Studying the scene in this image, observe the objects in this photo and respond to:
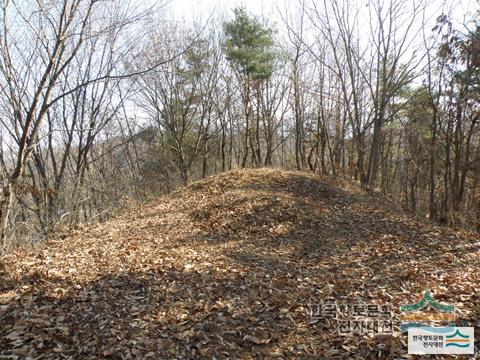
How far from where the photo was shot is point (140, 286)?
3.64 meters

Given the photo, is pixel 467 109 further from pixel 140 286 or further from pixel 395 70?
pixel 140 286

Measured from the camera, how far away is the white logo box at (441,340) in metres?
2.50

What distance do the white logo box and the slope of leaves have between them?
14cm

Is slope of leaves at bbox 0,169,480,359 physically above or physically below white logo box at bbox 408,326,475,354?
above

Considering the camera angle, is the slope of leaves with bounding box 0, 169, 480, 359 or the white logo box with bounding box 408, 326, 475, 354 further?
the slope of leaves with bounding box 0, 169, 480, 359

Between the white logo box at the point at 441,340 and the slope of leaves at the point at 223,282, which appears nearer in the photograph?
the white logo box at the point at 441,340

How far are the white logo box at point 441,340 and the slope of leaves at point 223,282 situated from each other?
0.14m

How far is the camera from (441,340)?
2.63m

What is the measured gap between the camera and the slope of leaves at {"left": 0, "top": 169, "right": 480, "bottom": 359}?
2.68 m

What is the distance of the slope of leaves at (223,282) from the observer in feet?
8.79

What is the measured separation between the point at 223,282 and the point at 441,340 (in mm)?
2404

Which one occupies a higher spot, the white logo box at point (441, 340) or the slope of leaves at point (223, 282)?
the slope of leaves at point (223, 282)

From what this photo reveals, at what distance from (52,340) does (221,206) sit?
484 centimetres

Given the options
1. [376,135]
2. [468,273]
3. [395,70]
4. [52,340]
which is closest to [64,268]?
[52,340]
